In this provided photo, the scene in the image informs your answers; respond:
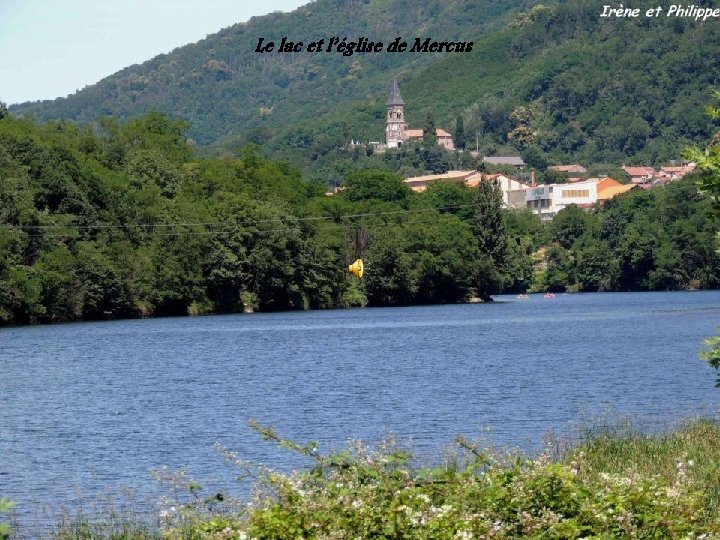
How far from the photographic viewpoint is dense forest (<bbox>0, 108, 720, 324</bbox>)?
3187 inches

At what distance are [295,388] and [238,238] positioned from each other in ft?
180

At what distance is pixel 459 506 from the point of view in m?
13.0

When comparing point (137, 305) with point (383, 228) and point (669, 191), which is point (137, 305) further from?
point (669, 191)

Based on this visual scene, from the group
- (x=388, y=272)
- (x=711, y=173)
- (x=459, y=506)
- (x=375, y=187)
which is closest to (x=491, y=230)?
(x=388, y=272)

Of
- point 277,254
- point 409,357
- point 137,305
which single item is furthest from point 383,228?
point 409,357

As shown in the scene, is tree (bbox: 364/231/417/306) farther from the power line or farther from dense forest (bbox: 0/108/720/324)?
the power line

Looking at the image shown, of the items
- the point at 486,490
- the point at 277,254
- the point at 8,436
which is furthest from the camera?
the point at 277,254

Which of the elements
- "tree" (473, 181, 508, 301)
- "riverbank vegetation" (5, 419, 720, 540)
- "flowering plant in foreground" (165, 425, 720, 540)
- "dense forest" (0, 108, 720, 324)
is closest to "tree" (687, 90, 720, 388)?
"riverbank vegetation" (5, 419, 720, 540)

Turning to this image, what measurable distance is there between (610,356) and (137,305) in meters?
43.5

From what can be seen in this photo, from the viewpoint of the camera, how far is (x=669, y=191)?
142m

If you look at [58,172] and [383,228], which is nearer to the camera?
[58,172]

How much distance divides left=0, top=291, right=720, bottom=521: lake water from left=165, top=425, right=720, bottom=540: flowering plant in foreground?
12.1ft

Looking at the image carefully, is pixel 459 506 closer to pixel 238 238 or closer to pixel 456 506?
pixel 456 506

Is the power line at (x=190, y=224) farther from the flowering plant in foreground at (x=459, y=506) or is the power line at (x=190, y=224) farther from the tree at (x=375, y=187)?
the flowering plant in foreground at (x=459, y=506)
